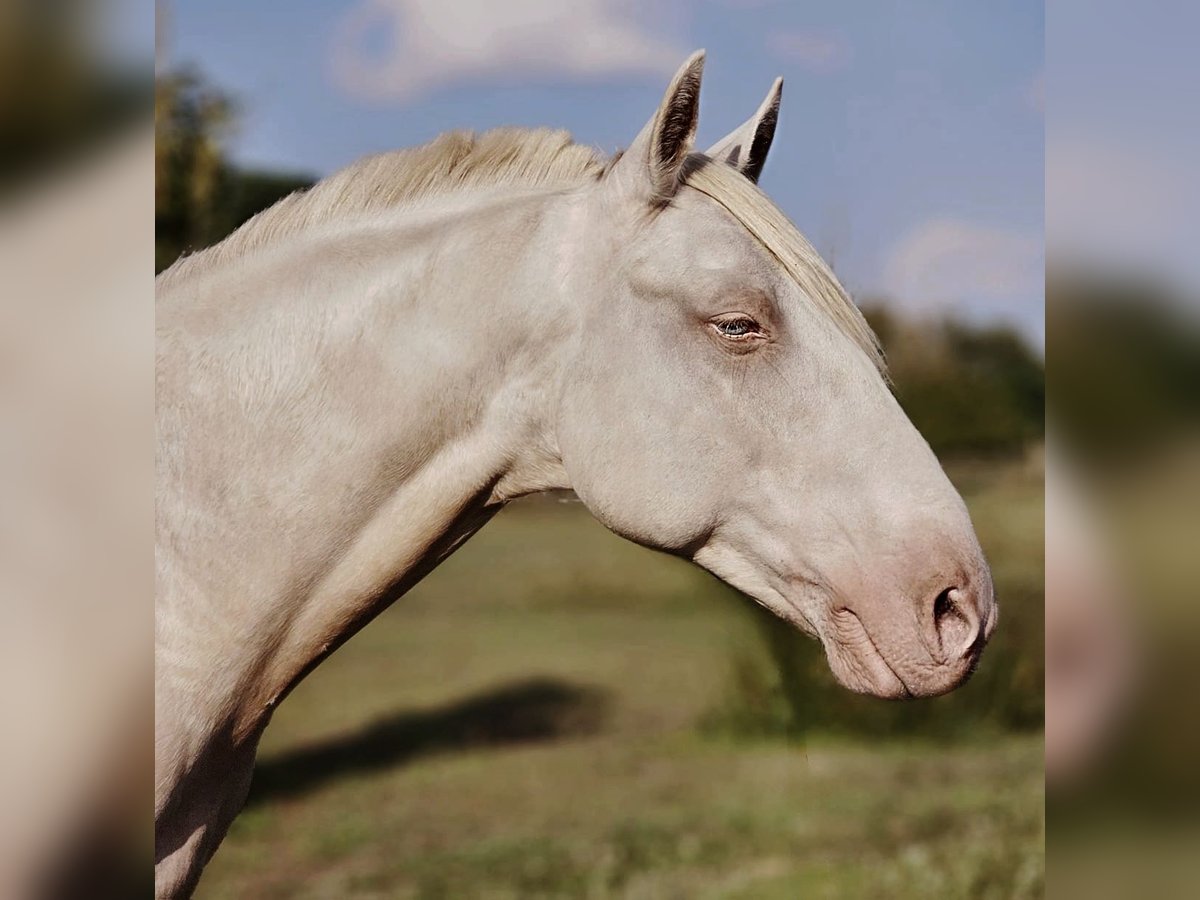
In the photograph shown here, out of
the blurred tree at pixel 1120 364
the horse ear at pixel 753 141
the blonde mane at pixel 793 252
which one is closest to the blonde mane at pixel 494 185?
the blonde mane at pixel 793 252

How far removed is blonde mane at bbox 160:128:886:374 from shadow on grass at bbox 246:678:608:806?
24.0 feet

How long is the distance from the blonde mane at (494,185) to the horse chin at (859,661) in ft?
1.43

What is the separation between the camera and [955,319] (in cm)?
1077

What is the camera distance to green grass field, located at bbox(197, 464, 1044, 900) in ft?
21.2

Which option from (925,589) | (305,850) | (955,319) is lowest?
(305,850)

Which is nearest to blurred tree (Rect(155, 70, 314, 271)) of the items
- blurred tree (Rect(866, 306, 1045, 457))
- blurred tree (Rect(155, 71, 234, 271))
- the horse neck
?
blurred tree (Rect(155, 71, 234, 271))

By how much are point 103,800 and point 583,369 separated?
37.4 inches

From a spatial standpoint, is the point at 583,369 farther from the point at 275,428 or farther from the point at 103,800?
the point at 103,800

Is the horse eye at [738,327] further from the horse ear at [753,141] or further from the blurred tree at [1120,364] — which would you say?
the blurred tree at [1120,364]

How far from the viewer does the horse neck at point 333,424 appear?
1.59 meters

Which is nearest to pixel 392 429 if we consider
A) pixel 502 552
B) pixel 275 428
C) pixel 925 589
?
pixel 275 428

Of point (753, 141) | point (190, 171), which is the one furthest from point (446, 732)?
point (753, 141)

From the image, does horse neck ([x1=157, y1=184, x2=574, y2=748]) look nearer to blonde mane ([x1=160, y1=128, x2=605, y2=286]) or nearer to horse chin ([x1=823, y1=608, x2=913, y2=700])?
blonde mane ([x1=160, y1=128, x2=605, y2=286])

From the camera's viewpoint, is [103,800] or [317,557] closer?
[103,800]
